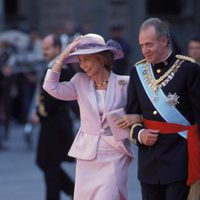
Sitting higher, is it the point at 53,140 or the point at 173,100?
the point at 173,100

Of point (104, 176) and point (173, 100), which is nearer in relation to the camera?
point (173, 100)

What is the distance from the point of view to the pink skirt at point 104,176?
265 inches

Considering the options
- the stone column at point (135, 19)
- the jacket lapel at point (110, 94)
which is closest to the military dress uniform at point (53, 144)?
the jacket lapel at point (110, 94)

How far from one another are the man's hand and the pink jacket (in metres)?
0.41

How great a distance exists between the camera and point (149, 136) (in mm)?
6324

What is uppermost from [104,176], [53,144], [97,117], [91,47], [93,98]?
[91,47]

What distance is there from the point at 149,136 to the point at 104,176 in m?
0.60

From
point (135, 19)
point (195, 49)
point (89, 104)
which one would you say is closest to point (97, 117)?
point (89, 104)

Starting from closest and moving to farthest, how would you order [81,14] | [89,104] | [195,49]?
Result: [89,104] < [195,49] < [81,14]

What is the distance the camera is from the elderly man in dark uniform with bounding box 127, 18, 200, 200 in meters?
6.32

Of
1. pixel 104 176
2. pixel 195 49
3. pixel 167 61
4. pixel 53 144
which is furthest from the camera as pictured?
pixel 53 144

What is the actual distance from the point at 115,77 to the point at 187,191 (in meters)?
1.04

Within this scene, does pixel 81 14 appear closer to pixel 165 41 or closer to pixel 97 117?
pixel 97 117

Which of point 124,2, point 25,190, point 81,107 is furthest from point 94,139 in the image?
point 124,2
